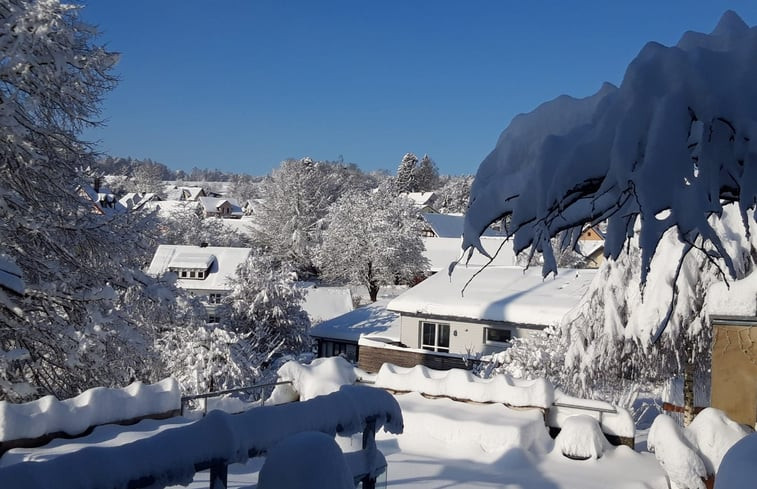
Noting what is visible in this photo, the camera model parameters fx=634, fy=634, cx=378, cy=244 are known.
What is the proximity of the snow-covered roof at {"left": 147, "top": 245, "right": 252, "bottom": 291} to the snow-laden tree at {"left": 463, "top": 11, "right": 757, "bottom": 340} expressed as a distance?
41.5 meters

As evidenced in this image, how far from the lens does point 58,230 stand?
10.3 meters

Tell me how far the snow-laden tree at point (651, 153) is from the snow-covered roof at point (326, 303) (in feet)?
114

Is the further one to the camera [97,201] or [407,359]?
[407,359]

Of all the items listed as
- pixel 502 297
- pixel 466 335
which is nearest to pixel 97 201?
pixel 466 335

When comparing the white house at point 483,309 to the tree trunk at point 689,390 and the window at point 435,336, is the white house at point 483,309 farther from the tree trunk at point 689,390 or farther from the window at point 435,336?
the tree trunk at point 689,390

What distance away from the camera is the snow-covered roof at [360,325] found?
29.0m

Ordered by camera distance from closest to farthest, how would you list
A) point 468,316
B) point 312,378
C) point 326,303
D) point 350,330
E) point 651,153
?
1. point 651,153
2. point 312,378
3. point 468,316
4. point 350,330
5. point 326,303

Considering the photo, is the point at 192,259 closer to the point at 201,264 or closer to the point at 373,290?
the point at 201,264

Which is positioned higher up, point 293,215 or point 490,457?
point 293,215

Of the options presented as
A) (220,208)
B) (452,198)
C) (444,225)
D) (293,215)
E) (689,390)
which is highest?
(452,198)

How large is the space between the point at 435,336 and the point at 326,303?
15760 millimetres

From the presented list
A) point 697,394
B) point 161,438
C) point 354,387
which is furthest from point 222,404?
point 697,394

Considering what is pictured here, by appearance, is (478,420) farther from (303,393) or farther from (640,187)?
(640,187)

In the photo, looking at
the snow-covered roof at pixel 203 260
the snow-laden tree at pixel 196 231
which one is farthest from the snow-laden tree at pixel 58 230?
the snow-laden tree at pixel 196 231
